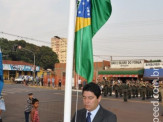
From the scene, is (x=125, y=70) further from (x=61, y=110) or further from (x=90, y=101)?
(x=90, y=101)

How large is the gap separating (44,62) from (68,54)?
74.3 metres

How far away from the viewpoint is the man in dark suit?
7.73 feet

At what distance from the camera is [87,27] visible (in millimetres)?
3371

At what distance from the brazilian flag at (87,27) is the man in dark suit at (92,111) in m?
0.73

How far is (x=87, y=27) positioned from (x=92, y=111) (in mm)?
1362

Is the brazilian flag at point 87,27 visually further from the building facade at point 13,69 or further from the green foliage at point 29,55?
the green foliage at point 29,55

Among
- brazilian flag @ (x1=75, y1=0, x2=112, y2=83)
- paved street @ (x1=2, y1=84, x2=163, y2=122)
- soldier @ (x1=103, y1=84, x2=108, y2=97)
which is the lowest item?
paved street @ (x1=2, y1=84, x2=163, y2=122)

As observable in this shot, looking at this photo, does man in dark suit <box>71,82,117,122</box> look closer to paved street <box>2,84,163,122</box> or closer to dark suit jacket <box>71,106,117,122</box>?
dark suit jacket <box>71,106,117,122</box>

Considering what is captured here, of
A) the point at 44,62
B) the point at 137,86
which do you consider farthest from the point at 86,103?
the point at 44,62

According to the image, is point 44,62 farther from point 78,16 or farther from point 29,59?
point 78,16

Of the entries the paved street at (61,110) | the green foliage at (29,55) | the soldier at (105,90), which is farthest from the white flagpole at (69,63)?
the green foliage at (29,55)

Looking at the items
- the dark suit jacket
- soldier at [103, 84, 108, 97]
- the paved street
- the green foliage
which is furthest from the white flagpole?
the green foliage

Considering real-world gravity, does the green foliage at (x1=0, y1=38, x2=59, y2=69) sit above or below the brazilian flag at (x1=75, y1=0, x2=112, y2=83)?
above

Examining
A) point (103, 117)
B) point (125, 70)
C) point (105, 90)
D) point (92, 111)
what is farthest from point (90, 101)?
point (125, 70)
